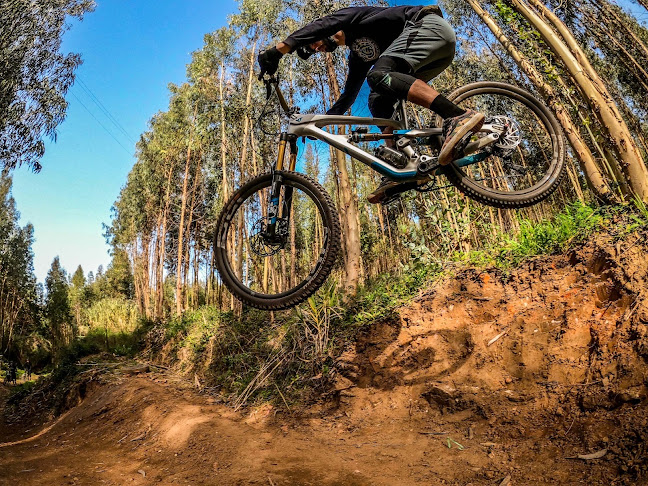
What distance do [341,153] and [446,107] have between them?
4.96 meters

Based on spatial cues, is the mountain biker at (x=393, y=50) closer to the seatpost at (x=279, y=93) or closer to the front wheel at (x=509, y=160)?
the seatpost at (x=279, y=93)

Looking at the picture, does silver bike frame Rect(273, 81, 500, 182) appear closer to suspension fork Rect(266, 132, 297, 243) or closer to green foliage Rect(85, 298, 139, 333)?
suspension fork Rect(266, 132, 297, 243)

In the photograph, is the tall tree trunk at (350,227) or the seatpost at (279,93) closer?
the seatpost at (279,93)

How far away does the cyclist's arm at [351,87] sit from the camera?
127 inches

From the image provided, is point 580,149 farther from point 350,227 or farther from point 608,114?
point 350,227

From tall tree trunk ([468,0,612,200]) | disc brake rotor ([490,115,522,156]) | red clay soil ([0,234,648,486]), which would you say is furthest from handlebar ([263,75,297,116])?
tall tree trunk ([468,0,612,200])

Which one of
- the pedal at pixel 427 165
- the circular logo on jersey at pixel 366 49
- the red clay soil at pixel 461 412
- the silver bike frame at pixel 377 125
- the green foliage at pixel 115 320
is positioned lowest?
the red clay soil at pixel 461 412

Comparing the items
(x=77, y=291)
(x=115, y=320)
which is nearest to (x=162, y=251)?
(x=115, y=320)

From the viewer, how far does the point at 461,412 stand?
3805mm

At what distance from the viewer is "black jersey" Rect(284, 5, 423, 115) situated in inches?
106

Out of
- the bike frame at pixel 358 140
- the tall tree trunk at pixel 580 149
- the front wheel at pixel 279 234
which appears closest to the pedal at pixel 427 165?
the bike frame at pixel 358 140

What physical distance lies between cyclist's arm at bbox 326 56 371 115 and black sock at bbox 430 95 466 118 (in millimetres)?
786

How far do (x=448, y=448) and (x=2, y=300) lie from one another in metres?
31.0

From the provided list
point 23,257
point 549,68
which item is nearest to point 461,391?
point 549,68
